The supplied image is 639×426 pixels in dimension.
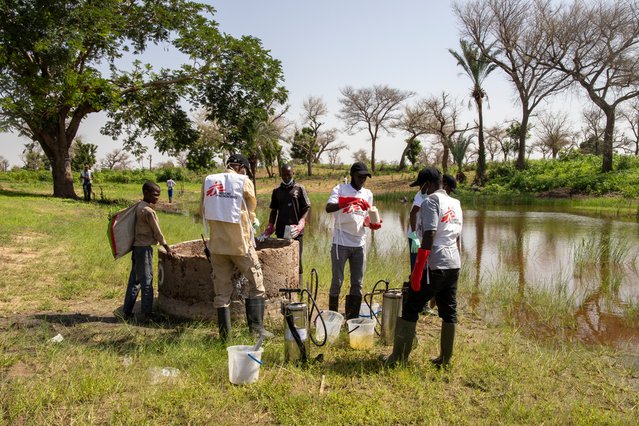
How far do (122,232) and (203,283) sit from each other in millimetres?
1001

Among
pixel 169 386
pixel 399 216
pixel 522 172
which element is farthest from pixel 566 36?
pixel 169 386

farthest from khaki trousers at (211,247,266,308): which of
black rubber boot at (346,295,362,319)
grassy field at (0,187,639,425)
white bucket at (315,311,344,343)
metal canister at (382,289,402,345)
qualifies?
metal canister at (382,289,402,345)

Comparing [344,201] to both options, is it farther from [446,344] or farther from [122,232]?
[122,232]

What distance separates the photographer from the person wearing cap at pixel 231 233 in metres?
4.18

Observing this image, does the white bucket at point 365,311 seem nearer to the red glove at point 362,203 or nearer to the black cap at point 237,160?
the red glove at point 362,203

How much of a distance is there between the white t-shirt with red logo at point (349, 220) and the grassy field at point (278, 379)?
3.29ft

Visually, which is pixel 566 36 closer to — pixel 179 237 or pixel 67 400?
pixel 179 237

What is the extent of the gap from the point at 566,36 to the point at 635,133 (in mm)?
27489

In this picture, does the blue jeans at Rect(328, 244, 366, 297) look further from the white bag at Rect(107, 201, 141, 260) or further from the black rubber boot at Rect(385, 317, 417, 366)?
the white bag at Rect(107, 201, 141, 260)

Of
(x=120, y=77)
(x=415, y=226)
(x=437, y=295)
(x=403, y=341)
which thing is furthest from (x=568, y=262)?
(x=120, y=77)

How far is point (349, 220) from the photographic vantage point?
16.3ft

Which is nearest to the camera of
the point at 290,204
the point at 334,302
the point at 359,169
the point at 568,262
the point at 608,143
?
the point at 359,169

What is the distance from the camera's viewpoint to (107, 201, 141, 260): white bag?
201 inches

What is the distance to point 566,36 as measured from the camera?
28.6 meters
